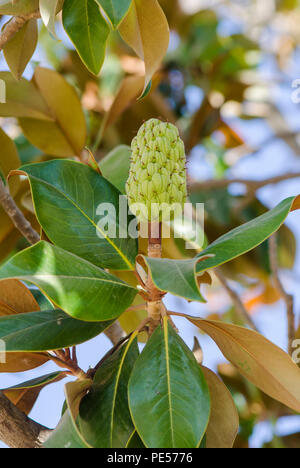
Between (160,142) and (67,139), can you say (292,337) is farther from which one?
(67,139)

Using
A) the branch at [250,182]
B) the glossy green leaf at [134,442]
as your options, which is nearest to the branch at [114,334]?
the glossy green leaf at [134,442]

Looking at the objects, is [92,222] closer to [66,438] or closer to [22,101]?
[66,438]

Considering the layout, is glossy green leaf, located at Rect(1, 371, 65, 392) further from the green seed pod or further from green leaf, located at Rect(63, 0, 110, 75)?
green leaf, located at Rect(63, 0, 110, 75)

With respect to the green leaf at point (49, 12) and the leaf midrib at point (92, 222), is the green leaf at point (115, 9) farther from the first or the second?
the leaf midrib at point (92, 222)

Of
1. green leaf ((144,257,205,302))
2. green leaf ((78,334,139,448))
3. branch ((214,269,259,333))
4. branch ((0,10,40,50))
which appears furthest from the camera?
branch ((214,269,259,333))

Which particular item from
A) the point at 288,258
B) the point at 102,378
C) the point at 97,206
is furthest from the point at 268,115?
the point at 102,378

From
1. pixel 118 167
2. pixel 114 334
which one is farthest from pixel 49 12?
pixel 114 334

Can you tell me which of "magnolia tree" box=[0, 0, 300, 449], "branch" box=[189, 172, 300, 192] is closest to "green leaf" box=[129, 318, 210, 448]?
"magnolia tree" box=[0, 0, 300, 449]
